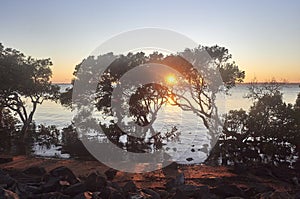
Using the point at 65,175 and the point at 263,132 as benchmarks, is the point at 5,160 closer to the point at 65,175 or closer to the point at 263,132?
the point at 65,175

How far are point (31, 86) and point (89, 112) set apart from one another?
5.34m

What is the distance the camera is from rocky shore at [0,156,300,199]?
1134cm

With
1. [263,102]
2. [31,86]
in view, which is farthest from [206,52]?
[31,86]

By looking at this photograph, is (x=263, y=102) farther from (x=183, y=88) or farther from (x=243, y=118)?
(x=183, y=88)

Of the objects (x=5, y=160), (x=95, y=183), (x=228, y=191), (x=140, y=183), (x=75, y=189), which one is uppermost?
(x=95, y=183)

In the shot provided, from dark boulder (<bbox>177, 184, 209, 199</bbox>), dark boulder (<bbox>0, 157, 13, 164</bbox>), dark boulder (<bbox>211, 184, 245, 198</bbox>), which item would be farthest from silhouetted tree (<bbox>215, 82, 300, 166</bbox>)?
dark boulder (<bbox>0, 157, 13, 164</bbox>)

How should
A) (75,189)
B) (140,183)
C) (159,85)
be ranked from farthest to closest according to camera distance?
1. (159,85)
2. (140,183)
3. (75,189)

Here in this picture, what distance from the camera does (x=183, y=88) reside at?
2844 centimetres

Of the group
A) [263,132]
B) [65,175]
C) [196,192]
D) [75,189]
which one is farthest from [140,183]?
[263,132]

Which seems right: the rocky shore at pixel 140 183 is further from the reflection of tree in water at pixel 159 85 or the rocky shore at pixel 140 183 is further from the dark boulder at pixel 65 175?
the reflection of tree in water at pixel 159 85

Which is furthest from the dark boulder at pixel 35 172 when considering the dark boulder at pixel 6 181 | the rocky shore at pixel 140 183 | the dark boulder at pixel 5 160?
the dark boulder at pixel 5 160

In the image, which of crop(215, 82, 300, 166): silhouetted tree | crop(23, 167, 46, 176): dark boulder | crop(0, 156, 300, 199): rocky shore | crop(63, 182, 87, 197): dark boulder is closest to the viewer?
crop(0, 156, 300, 199): rocky shore

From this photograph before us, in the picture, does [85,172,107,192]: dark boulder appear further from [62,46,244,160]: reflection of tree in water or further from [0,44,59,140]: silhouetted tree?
[0,44,59,140]: silhouetted tree

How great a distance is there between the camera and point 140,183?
1577cm
